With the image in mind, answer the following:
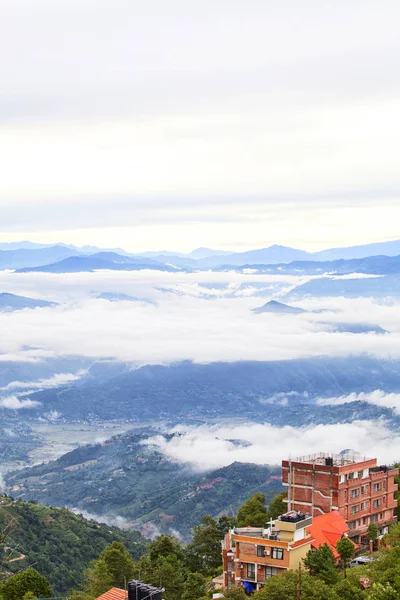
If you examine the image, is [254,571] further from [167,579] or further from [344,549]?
[167,579]

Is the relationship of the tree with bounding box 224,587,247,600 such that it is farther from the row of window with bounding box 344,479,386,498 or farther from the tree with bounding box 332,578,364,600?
the row of window with bounding box 344,479,386,498

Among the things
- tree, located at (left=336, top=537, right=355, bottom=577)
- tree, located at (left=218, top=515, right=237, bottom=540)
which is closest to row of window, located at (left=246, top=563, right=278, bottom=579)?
tree, located at (left=336, top=537, right=355, bottom=577)

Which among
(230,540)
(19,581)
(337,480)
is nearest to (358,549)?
(337,480)

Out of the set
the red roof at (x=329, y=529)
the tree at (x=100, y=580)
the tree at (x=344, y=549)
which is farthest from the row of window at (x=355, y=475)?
the tree at (x=100, y=580)

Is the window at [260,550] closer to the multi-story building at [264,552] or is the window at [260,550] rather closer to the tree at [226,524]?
the multi-story building at [264,552]

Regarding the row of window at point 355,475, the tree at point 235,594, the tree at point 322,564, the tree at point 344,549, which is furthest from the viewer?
the row of window at point 355,475

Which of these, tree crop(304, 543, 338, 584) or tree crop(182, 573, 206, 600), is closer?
tree crop(304, 543, 338, 584)
